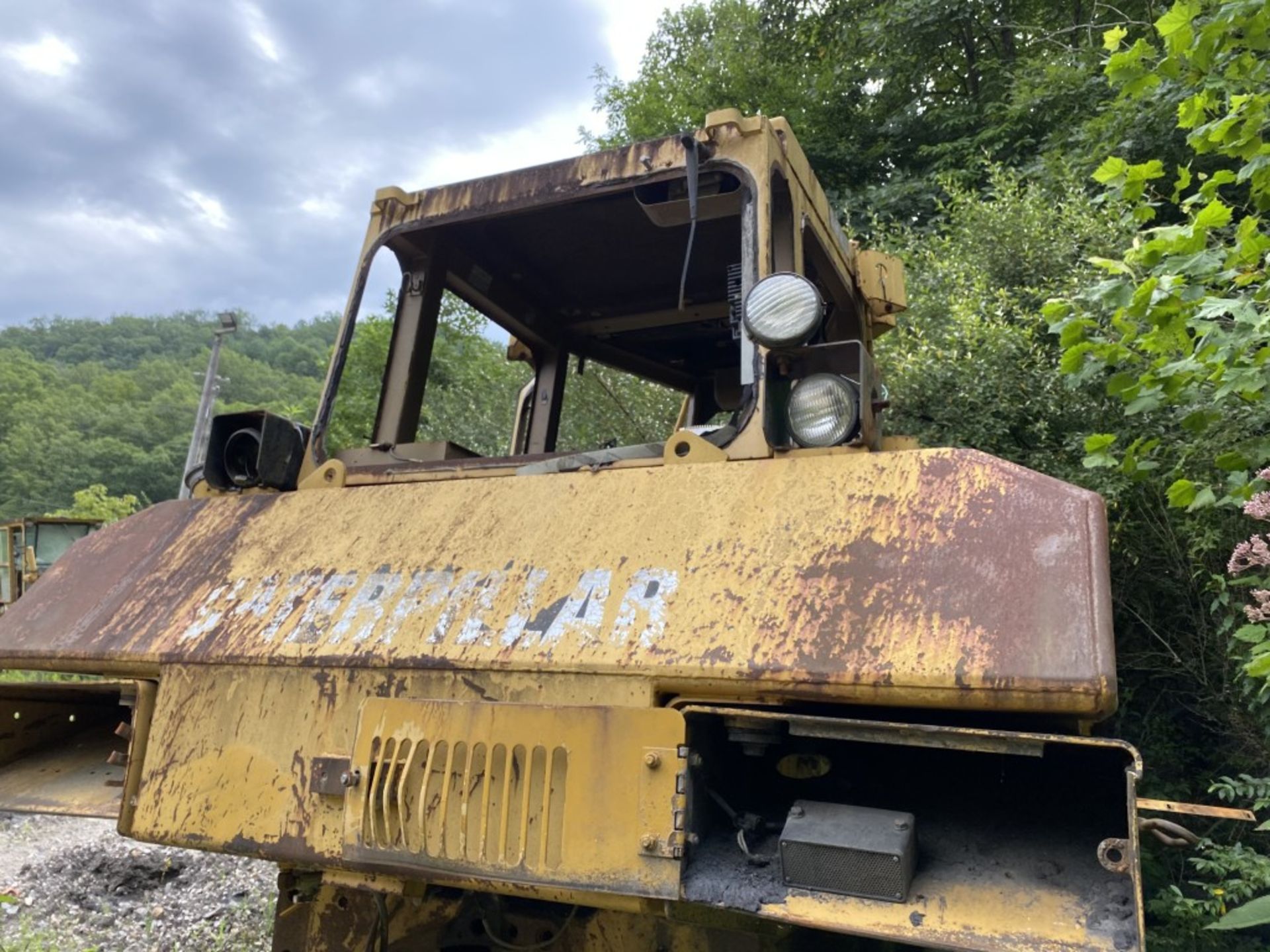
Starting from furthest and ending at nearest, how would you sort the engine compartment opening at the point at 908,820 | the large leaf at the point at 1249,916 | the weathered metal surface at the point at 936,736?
the large leaf at the point at 1249,916 → the engine compartment opening at the point at 908,820 → the weathered metal surface at the point at 936,736

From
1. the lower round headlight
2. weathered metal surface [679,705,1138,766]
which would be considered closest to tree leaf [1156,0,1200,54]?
the lower round headlight

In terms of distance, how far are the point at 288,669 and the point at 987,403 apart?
4.15m

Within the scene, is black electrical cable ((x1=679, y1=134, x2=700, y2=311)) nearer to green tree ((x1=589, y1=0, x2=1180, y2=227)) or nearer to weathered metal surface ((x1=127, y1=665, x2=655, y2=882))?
weathered metal surface ((x1=127, y1=665, x2=655, y2=882))

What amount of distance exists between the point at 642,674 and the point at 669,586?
0.65 ft

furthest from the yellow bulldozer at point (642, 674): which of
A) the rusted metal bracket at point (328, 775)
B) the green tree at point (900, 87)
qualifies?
Result: the green tree at point (900, 87)

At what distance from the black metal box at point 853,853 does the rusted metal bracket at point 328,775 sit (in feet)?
2.79

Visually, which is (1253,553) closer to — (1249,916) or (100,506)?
(1249,916)

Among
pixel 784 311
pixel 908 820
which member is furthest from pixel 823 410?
pixel 908 820

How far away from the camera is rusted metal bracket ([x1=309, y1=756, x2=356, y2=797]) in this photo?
1.85m

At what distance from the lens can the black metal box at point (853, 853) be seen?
1.46m

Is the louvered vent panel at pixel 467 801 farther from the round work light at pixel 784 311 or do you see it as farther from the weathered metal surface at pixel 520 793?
the round work light at pixel 784 311

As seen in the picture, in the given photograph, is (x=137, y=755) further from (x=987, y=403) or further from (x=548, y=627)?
(x=987, y=403)

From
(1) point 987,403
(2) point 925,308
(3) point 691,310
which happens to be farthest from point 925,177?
(3) point 691,310

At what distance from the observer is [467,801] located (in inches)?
66.5
